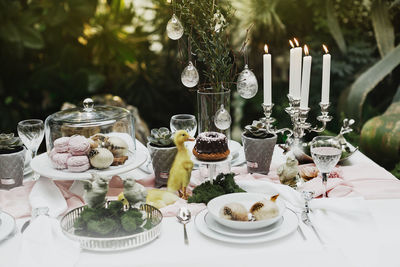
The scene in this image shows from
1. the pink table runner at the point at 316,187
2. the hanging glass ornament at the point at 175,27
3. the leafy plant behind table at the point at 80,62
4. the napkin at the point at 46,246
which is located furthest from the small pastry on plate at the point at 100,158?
the leafy plant behind table at the point at 80,62

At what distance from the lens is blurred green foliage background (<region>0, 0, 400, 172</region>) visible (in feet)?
13.1

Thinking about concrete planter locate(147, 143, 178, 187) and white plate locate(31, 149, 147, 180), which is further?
concrete planter locate(147, 143, 178, 187)

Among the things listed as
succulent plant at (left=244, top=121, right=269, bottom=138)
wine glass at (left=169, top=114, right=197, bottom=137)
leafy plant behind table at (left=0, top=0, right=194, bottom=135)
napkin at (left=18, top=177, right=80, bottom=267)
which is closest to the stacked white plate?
napkin at (left=18, top=177, right=80, bottom=267)

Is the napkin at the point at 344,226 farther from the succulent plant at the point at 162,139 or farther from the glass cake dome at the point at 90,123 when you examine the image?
the glass cake dome at the point at 90,123

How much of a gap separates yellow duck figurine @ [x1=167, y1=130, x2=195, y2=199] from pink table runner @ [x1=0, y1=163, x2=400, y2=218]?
0.26ft

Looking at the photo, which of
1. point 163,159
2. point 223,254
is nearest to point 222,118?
point 163,159

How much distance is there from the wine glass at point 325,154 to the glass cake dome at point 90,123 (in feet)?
2.18

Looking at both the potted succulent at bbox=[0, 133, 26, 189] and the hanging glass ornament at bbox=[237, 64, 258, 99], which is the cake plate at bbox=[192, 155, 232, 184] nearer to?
the hanging glass ornament at bbox=[237, 64, 258, 99]

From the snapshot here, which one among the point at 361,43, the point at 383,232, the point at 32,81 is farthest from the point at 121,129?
the point at 361,43

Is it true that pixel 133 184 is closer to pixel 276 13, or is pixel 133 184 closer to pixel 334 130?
pixel 334 130

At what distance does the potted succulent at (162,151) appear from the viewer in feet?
5.57

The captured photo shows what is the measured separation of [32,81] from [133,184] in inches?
118

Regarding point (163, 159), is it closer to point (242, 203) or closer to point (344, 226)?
point (242, 203)

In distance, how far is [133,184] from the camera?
50.8 inches
